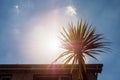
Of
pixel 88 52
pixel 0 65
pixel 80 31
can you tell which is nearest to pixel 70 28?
pixel 80 31

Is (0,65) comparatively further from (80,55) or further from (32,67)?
(80,55)

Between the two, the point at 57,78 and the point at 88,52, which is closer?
the point at 88,52

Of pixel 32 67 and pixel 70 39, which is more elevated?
pixel 70 39

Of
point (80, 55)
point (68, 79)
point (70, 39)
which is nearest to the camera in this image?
point (80, 55)

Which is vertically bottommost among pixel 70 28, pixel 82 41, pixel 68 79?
pixel 68 79

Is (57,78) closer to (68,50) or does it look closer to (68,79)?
(68,79)

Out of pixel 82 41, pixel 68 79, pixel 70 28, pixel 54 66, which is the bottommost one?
pixel 68 79

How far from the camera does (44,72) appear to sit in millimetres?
22156

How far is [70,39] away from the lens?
64.9 ft

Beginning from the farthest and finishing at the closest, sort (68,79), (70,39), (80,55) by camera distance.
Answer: (68,79)
(70,39)
(80,55)

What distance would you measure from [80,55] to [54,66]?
4.24m

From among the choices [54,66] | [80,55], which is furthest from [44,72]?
[80,55]

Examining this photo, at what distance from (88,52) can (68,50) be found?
71.1 inches

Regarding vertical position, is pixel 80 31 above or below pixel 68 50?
above
